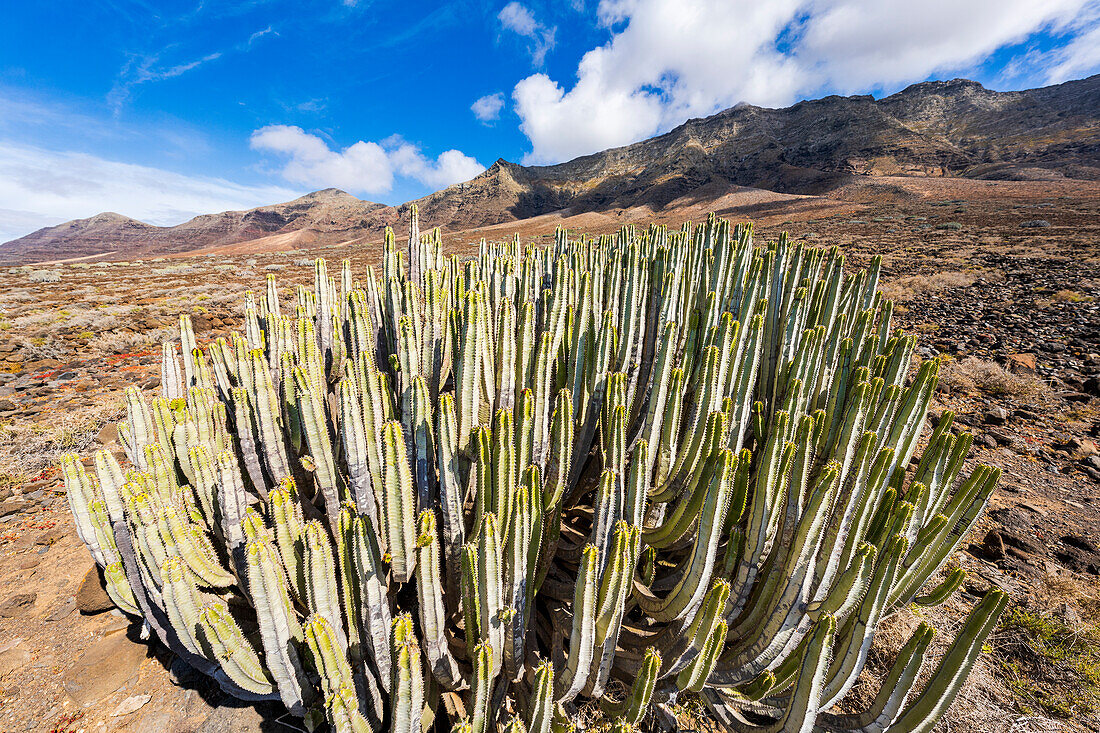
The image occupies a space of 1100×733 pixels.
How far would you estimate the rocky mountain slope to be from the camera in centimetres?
5959

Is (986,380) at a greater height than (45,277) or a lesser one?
lesser

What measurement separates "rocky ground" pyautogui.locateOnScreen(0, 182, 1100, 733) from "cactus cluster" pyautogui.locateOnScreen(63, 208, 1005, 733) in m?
0.51

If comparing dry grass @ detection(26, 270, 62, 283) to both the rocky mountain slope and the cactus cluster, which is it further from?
the rocky mountain slope

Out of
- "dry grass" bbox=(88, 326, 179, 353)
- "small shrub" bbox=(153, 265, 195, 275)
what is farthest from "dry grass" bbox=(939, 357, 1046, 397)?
"small shrub" bbox=(153, 265, 195, 275)

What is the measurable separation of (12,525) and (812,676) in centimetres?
803

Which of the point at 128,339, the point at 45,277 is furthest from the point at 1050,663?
the point at 45,277

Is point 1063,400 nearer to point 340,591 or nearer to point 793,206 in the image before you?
point 340,591

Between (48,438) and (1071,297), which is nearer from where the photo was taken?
(48,438)

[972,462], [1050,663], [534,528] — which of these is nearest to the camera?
[534,528]

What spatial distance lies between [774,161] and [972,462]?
85.4 meters

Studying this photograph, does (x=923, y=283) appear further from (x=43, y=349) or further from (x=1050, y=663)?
(x=43, y=349)

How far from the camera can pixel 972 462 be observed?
5.25m

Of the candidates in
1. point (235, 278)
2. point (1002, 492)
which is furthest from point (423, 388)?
point (235, 278)

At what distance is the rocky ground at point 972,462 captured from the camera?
2.82 metres
